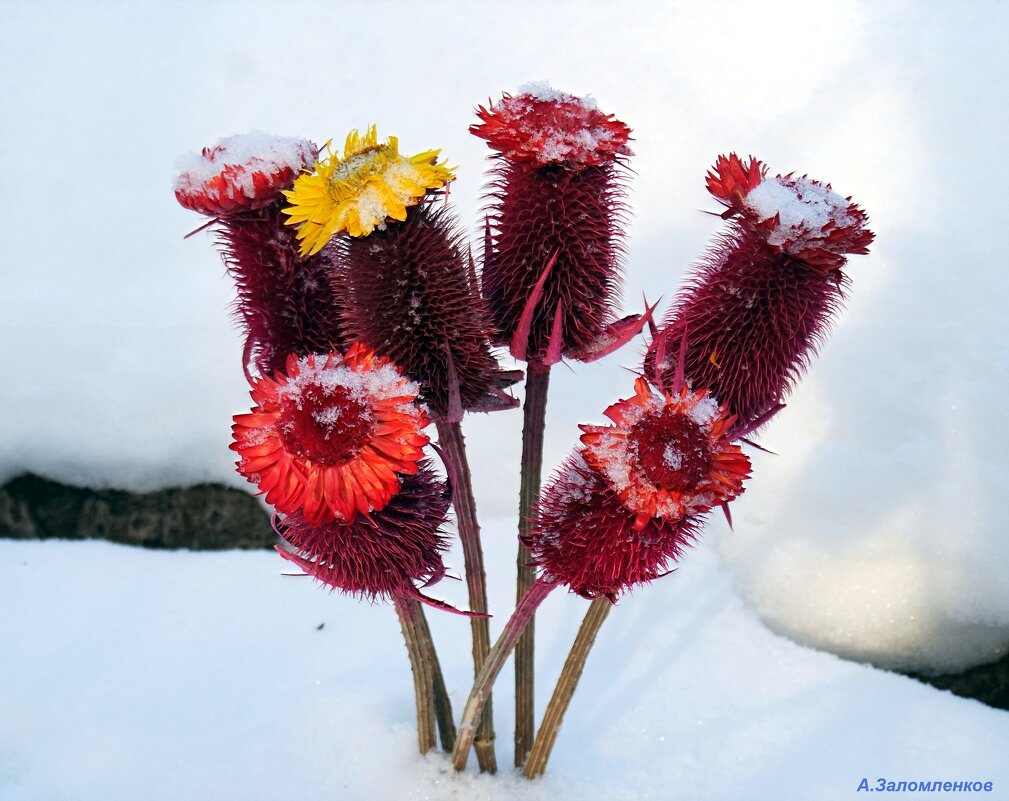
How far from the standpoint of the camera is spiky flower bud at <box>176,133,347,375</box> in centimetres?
79

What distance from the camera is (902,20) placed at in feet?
6.56

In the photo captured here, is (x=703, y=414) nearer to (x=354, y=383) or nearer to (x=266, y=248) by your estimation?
(x=354, y=383)

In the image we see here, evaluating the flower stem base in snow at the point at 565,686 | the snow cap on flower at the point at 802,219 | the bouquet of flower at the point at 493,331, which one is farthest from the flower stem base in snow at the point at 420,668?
the snow cap on flower at the point at 802,219

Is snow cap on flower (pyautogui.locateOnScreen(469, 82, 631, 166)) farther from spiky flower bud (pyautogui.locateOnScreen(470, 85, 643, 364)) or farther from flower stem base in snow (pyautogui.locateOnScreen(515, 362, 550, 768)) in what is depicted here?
flower stem base in snow (pyautogui.locateOnScreen(515, 362, 550, 768))

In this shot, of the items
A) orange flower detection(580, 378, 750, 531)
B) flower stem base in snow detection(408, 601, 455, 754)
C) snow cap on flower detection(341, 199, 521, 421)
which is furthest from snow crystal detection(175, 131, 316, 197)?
flower stem base in snow detection(408, 601, 455, 754)

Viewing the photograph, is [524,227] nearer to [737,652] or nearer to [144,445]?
[737,652]

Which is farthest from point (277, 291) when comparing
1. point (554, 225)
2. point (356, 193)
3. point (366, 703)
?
point (366, 703)

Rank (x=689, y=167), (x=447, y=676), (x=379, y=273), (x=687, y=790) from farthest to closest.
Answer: (x=689, y=167) < (x=447, y=676) < (x=687, y=790) < (x=379, y=273)

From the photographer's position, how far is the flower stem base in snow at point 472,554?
0.87 metres

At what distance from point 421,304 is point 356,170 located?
0.41 ft

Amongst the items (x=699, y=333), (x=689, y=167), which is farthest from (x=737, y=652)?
(x=689, y=167)

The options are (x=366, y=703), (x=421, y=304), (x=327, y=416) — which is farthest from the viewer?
(x=366, y=703)

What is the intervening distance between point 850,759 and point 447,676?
593 millimetres

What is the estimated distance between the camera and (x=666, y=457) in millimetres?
673
